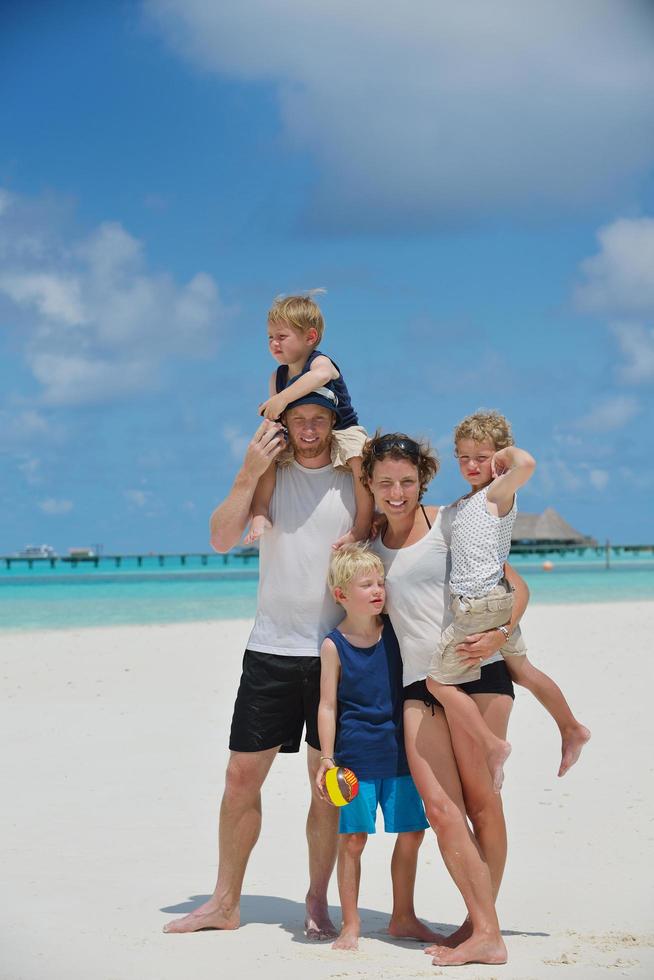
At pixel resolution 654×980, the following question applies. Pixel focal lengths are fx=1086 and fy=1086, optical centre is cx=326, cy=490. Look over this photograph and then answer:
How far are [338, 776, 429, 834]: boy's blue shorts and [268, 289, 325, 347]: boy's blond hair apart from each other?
192cm

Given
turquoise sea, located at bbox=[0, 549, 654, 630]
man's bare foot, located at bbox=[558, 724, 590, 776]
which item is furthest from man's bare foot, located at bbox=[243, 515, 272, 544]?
turquoise sea, located at bbox=[0, 549, 654, 630]

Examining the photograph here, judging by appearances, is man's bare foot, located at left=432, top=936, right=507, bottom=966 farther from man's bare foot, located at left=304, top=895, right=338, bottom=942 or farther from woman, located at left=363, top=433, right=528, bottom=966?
man's bare foot, located at left=304, top=895, right=338, bottom=942

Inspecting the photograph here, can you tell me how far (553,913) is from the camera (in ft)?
15.9

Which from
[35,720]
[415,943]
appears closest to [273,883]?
[415,943]

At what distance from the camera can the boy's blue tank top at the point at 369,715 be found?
14.1 ft

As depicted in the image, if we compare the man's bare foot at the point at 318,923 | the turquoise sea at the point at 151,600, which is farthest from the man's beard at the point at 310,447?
the turquoise sea at the point at 151,600

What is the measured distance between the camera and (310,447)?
462 centimetres

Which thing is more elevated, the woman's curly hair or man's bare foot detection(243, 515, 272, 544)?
the woman's curly hair

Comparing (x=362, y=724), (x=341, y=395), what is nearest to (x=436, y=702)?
(x=362, y=724)

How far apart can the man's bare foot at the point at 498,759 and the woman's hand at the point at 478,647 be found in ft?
1.06

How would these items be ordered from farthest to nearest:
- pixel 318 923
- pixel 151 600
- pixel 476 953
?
pixel 151 600 < pixel 318 923 < pixel 476 953

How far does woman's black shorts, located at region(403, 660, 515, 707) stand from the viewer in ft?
13.9

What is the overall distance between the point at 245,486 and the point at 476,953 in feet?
6.68

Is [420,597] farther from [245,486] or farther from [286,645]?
[245,486]
